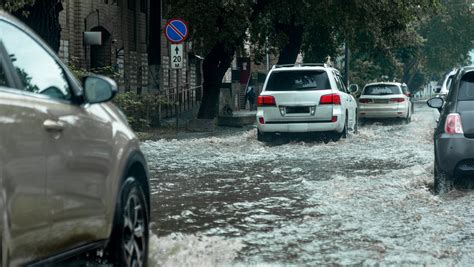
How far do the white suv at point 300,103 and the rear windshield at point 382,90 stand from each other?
13.8 meters

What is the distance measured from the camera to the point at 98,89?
4.80 meters

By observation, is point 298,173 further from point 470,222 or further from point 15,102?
point 15,102

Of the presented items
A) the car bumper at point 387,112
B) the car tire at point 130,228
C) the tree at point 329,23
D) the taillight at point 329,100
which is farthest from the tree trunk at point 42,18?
the car bumper at point 387,112

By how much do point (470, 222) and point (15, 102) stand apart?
4952 mm

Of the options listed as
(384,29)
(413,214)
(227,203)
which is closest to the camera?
(413,214)

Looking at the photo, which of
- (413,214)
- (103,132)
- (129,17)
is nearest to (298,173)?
(413,214)

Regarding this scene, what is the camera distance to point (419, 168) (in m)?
12.5

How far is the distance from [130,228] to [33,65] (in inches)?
49.3

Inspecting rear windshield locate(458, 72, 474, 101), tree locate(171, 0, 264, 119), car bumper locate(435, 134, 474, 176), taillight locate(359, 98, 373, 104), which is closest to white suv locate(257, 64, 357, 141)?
tree locate(171, 0, 264, 119)

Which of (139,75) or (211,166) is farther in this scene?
(139,75)

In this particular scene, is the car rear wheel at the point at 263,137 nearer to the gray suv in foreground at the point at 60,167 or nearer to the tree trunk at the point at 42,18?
the tree trunk at the point at 42,18

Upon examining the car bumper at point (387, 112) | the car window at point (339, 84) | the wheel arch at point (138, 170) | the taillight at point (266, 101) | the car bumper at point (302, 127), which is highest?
the car window at point (339, 84)

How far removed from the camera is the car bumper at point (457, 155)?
924 centimetres

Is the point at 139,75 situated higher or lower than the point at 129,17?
Answer: lower
